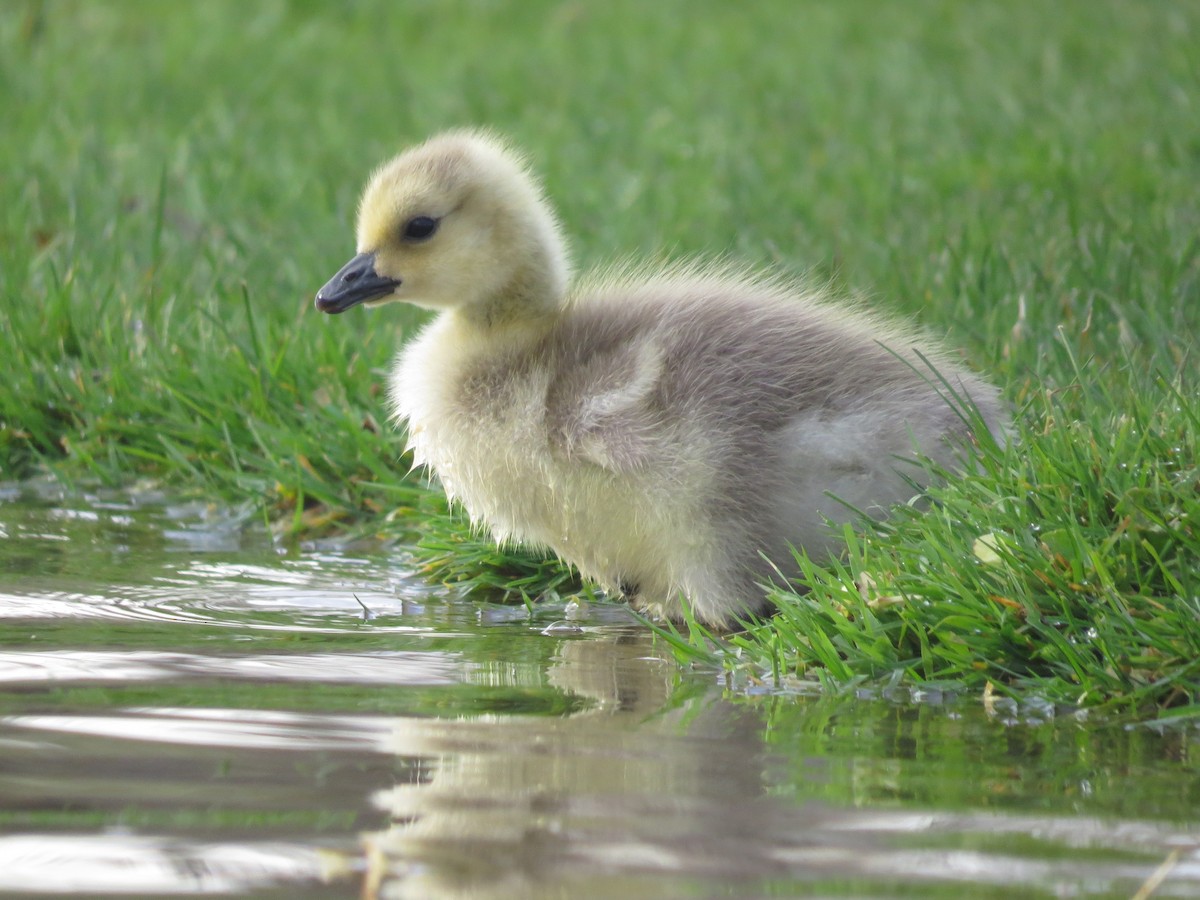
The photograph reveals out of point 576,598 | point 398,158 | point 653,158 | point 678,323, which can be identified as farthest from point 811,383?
point 653,158

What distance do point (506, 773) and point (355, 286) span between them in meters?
2.25

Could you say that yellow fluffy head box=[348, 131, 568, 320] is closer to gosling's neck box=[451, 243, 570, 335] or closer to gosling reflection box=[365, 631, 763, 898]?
gosling's neck box=[451, 243, 570, 335]

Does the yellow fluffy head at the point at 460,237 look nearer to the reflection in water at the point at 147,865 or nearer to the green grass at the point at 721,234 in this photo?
the green grass at the point at 721,234

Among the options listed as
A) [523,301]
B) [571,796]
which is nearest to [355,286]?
[523,301]

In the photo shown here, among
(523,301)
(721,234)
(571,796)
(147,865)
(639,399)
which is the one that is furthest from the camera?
(721,234)

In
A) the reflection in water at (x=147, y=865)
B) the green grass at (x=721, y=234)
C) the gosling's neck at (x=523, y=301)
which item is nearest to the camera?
the reflection in water at (x=147, y=865)

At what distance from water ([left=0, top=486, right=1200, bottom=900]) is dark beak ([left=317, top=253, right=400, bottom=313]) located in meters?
0.95

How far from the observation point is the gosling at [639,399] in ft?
13.0

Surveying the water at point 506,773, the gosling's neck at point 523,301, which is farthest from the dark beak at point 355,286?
the water at point 506,773

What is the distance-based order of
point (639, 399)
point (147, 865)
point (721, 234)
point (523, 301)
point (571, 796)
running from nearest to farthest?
point (147, 865)
point (571, 796)
point (639, 399)
point (523, 301)
point (721, 234)

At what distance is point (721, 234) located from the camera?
23.7ft

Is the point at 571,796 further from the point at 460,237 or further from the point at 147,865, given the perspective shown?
the point at 460,237

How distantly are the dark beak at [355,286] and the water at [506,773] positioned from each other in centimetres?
95

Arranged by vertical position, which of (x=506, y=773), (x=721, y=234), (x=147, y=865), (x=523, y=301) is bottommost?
(x=147, y=865)
